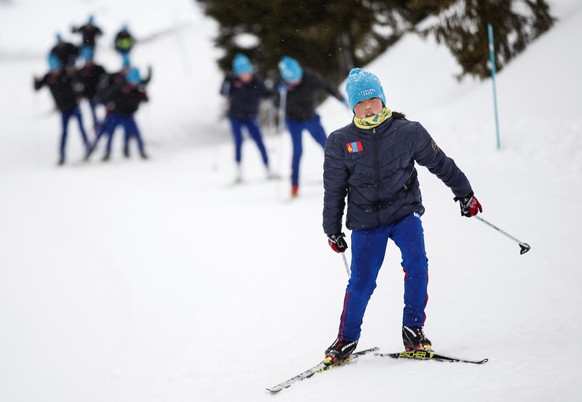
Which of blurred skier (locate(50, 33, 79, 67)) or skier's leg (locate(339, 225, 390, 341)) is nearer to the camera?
skier's leg (locate(339, 225, 390, 341))

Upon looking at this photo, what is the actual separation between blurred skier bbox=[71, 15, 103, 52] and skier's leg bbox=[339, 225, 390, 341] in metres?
14.0

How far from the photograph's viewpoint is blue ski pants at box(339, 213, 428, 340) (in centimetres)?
337

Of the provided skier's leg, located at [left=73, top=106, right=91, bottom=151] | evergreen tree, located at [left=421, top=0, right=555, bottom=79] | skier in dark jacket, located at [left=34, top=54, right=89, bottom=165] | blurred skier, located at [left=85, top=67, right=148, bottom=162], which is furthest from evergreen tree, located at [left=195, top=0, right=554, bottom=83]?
skier's leg, located at [left=73, top=106, right=91, bottom=151]

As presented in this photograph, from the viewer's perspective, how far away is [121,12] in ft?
120

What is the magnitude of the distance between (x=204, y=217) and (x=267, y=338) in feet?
13.6

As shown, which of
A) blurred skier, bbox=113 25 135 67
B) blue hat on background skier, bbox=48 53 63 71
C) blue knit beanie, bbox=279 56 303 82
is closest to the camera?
blue knit beanie, bbox=279 56 303 82

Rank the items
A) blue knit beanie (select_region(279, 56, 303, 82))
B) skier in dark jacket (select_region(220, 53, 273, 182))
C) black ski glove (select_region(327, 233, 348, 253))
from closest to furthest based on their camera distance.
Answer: black ski glove (select_region(327, 233, 348, 253)) → blue knit beanie (select_region(279, 56, 303, 82)) → skier in dark jacket (select_region(220, 53, 273, 182))

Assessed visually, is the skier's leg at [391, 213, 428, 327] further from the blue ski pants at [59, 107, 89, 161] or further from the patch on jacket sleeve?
the blue ski pants at [59, 107, 89, 161]

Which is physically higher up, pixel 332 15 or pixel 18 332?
pixel 332 15

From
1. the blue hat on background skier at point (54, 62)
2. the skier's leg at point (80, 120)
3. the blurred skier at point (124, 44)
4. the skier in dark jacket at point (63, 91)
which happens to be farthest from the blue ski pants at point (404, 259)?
the blue hat on background skier at point (54, 62)

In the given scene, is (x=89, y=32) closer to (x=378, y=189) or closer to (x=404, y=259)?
(x=378, y=189)

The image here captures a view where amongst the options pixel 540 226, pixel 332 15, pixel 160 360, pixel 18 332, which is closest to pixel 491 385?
pixel 160 360

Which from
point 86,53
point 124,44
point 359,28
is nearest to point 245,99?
point 359,28

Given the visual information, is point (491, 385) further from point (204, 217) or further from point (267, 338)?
point (204, 217)
